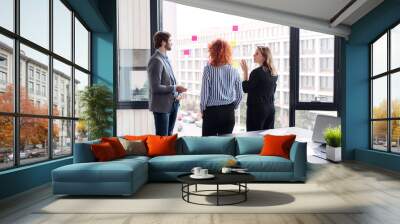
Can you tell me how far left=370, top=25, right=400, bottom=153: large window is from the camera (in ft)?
27.2

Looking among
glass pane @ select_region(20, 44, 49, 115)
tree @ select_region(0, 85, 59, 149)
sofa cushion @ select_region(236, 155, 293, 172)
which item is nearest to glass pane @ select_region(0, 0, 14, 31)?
glass pane @ select_region(20, 44, 49, 115)

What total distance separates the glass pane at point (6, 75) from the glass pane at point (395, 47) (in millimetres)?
6423

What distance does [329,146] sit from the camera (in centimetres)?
1020

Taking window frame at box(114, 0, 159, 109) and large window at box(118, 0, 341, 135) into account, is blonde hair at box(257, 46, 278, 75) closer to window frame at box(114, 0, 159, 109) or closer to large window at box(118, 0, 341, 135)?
large window at box(118, 0, 341, 135)

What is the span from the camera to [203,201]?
501 cm

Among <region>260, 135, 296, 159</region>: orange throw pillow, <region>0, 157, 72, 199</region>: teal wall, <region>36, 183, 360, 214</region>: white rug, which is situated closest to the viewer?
<region>36, 183, 360, 214</region>: white rug

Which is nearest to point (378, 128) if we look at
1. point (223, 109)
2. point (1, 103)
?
point (223, 109)

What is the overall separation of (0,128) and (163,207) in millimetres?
2139

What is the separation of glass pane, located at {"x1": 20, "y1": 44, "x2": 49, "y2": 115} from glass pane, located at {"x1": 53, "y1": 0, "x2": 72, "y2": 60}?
1.95ft

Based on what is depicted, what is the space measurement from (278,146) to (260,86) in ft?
6.28

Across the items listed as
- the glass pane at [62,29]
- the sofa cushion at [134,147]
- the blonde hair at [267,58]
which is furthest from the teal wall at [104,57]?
the blonde hair at [267,58]

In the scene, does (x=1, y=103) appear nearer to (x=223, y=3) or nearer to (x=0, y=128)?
(x=0, y=128)

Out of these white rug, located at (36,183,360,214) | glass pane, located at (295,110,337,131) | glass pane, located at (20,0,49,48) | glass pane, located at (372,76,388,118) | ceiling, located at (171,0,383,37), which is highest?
ceiling, located at (171,0,383,37)

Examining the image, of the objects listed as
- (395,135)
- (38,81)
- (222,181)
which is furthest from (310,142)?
(38,81)
